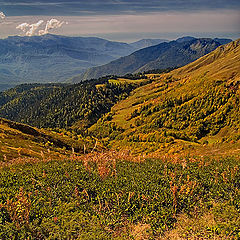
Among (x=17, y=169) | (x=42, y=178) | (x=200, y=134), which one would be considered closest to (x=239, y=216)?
(x=42, y=178)

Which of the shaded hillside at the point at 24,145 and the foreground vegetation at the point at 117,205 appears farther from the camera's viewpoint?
the shaded hillside at the point at 24,145

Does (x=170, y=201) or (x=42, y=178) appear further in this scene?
(x=42, y=178)

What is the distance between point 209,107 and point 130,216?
187m

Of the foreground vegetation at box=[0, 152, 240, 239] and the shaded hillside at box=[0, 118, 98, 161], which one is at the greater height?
the foreground vegetation at box=[0, 152, 240, 239]

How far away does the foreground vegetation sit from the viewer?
10.7 meters

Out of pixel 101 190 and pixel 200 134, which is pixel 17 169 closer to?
pixel 101 190

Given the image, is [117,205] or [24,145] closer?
[117,205]

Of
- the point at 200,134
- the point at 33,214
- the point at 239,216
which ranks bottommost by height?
the point at 200,134

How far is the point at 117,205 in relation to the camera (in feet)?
43.0

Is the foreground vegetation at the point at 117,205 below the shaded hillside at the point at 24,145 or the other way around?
the other way around

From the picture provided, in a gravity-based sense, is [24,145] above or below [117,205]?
below

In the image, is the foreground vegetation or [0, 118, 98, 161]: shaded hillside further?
[0, 118, 98, 161]: shaded hillside

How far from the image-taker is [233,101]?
158 metres

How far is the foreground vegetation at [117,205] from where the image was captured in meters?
10.7
